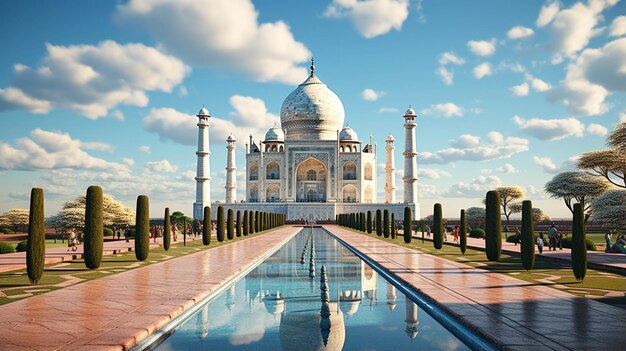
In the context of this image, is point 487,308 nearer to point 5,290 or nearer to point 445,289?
point 445,289

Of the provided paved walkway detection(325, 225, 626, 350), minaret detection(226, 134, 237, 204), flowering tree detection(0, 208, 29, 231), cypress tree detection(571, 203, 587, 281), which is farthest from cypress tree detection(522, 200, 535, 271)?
minaret detection(226, 134, 237, 204)

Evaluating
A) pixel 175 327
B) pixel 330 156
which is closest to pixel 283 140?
pixel 330 156

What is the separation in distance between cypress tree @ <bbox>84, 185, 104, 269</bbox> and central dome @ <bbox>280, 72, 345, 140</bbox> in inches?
1635

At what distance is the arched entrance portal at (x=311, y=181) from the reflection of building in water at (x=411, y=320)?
43.9 metres

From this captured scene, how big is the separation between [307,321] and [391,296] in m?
2.06

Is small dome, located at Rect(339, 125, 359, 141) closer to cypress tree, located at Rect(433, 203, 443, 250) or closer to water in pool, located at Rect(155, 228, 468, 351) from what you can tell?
cypress tree, located at Rect(433, 203, 443, 250)

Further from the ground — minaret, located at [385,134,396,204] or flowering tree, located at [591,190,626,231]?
minaret, located at [385,134,396,204]

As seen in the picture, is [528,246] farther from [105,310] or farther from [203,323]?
[105,310]

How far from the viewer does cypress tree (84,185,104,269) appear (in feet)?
35.2

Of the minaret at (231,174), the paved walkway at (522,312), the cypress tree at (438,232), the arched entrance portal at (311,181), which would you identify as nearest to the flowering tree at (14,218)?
the minaret at (231,174)

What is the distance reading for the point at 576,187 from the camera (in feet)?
121

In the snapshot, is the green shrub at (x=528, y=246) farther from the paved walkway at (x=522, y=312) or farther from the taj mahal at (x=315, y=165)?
the taj mahal at (x=315, y=165)

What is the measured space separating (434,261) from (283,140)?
139ft

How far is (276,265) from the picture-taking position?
12.0 m
